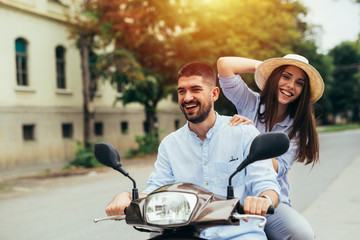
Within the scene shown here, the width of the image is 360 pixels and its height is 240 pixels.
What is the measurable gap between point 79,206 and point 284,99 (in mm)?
6309

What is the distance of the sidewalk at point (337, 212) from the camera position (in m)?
5.77

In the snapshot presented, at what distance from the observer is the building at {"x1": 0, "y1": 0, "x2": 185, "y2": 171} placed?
17.3 meters

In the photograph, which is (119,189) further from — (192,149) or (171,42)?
(171,42)

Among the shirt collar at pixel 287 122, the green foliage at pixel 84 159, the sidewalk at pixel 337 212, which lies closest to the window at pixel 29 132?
the green foliage at pixel 84 159

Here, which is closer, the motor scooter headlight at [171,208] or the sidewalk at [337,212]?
the motor scooter headlight at [171,208]

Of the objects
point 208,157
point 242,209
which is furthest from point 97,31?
point 242,209

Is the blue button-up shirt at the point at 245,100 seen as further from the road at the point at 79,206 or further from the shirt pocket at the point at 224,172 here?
the road at the point at 79,206

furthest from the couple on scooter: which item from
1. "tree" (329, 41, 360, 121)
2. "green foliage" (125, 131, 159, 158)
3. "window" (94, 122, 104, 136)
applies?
"tree" (329, 41, 360, 121)

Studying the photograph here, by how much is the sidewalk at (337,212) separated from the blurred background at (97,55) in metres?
7.81

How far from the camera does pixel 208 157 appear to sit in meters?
2.39

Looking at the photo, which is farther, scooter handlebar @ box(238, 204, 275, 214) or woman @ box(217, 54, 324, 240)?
woman @ box(217, 54, 324, 240)

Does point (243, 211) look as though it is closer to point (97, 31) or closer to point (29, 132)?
point (97, 31)

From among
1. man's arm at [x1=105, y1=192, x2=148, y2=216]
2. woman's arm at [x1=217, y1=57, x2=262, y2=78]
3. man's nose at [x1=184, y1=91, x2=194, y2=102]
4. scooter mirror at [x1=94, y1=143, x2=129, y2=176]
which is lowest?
man's arm at [x1=105, y1=192, x2=148, y2=216]

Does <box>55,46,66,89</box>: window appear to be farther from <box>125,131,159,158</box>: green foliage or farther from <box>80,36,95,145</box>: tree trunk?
<box>125,131,159,158</box>: green foliage
